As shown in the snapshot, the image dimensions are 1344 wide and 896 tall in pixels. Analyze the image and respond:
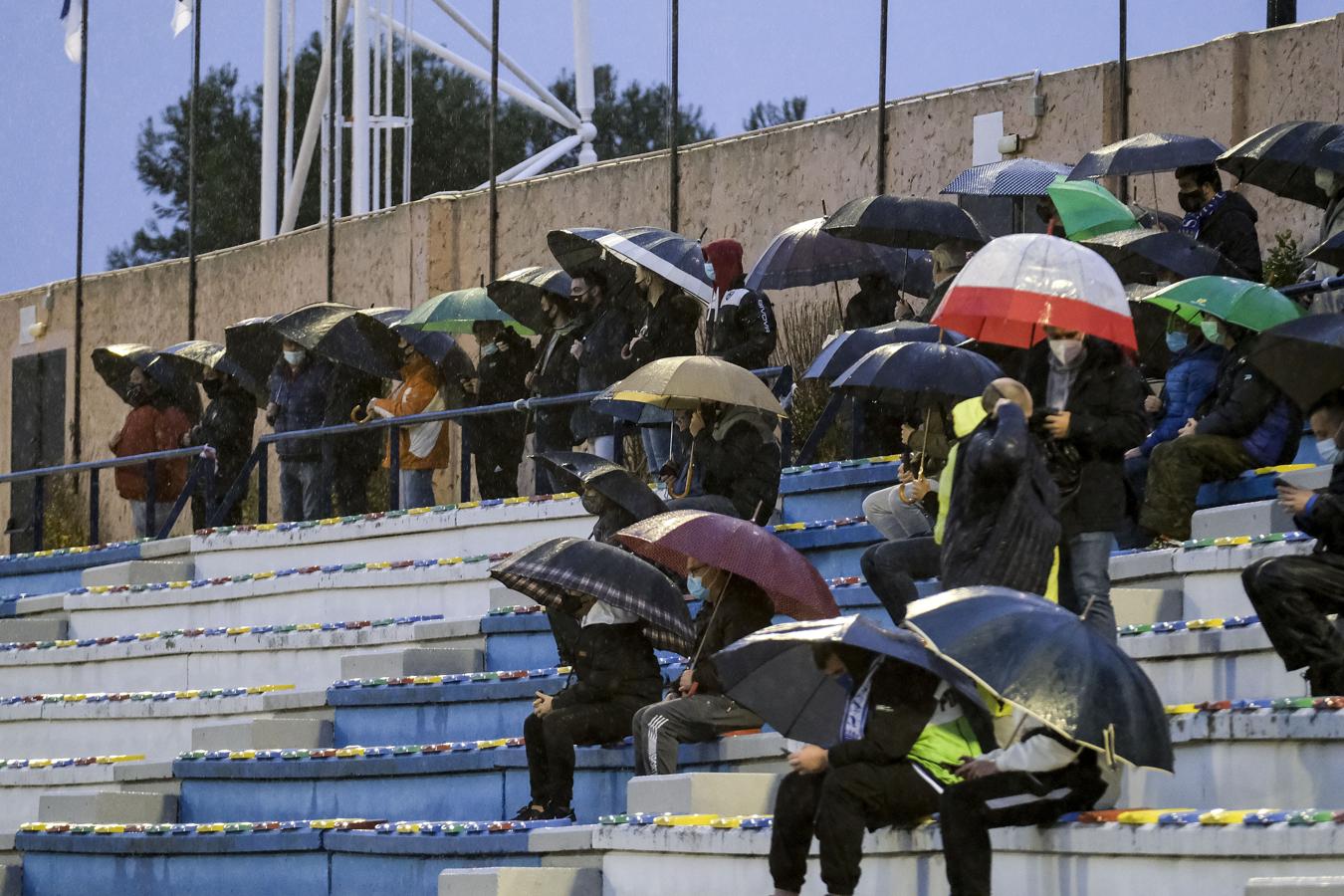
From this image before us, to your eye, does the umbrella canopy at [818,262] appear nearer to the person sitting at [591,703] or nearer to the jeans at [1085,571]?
the person sitting at [591,703]

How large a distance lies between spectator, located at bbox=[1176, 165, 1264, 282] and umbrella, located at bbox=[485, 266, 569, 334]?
4.60 metres

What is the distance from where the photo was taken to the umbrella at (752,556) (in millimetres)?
10289

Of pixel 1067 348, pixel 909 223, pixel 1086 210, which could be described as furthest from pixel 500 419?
pixel 1067 348

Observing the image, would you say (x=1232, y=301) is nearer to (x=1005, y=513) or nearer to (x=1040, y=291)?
(x=1040, y=291)

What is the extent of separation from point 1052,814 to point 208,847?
18.5 ft

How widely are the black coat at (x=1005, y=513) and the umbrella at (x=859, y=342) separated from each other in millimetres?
3534

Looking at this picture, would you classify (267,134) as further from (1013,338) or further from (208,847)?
(1013,338)

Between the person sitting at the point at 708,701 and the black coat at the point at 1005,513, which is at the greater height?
the black coat at the point at 1005,513

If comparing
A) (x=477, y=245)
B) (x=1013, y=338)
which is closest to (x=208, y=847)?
(x=1013, y=338)

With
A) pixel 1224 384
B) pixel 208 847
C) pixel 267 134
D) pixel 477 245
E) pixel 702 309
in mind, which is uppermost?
pixel 267 134

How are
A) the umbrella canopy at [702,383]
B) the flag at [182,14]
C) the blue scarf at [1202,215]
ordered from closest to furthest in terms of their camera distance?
the umbrella canopy at [702,383], the blue scarf at [1202,215], the flag at [182,14]

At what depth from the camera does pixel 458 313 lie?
17.0 metres

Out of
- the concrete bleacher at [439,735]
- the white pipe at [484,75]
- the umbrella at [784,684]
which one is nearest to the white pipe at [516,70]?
the white pipe at [484,75]

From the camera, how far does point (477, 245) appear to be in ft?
74.5
